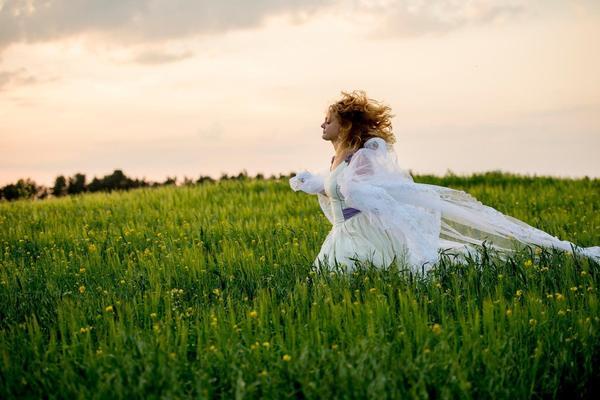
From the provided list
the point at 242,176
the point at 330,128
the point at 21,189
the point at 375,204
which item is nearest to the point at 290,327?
the point at 375,204

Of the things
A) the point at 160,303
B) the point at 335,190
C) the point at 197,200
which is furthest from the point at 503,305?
the point at 197,200

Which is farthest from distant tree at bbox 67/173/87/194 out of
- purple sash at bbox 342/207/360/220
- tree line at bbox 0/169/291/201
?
purple sash at bbox 342/207/360/220

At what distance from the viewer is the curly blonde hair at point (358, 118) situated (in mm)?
8547

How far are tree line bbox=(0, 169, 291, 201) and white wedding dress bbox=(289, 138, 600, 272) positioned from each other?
13515 mm

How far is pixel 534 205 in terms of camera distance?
1580 cm

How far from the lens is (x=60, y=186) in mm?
26234

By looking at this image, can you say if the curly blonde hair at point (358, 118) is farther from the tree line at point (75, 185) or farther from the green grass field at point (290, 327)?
the tree line at point (75, 185)

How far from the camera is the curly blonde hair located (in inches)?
336

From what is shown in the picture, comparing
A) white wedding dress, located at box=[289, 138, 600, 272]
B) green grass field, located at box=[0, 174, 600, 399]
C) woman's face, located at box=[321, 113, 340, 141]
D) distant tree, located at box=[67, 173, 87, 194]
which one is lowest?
green grass field, located at box=[0, 174, 600, 399]

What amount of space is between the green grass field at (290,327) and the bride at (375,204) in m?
0.38

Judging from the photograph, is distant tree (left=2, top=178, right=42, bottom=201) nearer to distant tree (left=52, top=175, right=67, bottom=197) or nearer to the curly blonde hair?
distant tree (left=52, top=175, right=67, bottom=197)

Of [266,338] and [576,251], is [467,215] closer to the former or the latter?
[576,251]

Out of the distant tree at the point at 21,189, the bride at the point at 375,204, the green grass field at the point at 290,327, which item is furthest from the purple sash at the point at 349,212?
the distant tree at the point at 21,189

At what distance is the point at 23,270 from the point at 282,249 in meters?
3.65
